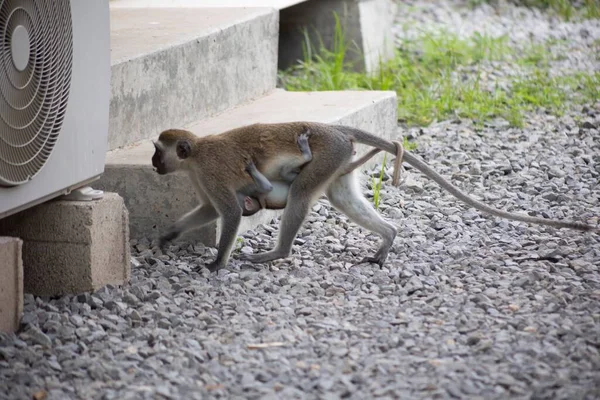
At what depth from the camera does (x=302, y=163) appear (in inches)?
224

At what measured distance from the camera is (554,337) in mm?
4578

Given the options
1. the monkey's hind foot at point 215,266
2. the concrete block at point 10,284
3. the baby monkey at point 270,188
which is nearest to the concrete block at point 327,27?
the baby monkey at point 270,188

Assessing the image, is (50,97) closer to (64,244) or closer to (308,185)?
(64,244)

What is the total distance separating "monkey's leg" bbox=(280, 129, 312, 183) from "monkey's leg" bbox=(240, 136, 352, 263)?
0.14ft

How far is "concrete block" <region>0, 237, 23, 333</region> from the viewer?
15.1ft

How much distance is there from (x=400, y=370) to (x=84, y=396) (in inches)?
49.9

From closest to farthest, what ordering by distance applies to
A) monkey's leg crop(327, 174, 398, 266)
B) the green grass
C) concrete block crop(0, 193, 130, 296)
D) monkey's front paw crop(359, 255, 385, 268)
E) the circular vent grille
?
the circular vent grille, concrete block crop(0, 193, 130, 296), monkey's front paw crop(359, 255, 385, 268), monkey's leg crop(327, 174, 398, 266), the green grass

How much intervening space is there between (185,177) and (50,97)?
1.48 metres

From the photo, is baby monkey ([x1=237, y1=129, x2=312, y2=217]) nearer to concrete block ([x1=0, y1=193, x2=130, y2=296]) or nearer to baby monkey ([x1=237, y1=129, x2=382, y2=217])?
baby monkey ([x1=237, y1=129, x2=382, y2=217])

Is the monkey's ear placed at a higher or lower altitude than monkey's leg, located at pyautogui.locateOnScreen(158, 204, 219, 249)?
higher

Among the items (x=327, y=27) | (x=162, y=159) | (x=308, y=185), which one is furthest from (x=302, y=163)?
(x=327, y=27)

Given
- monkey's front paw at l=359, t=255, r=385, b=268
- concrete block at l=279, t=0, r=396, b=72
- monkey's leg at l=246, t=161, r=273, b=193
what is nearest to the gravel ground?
monkey's front paw at l=359, t=255, r=385, b=268

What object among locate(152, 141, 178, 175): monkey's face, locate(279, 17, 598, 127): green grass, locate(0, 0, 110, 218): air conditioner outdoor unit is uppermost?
locate(0, 0, 110, 218): air conditioner outdoor unit

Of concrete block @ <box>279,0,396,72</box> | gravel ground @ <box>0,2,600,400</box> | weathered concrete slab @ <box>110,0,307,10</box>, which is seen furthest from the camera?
concrete block @ <box>279,0,396,72</box>
